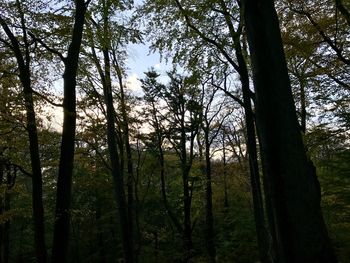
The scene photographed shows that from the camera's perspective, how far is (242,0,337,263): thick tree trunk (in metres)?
2.90

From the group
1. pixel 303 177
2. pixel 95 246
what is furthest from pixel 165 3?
pixel 95 246

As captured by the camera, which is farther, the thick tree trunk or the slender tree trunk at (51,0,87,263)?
the slender tree trunk at (51,0,87,263)

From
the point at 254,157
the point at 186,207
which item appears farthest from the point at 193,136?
the point at 254,157

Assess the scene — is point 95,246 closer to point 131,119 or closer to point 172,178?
point 172,178

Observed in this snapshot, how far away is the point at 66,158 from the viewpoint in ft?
24.2

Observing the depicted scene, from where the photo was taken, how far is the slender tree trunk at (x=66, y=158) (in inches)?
277

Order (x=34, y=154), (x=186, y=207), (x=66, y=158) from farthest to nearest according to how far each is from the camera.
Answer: (x=186, y=207) < (x=34, y=154) < (x=66, y=158)

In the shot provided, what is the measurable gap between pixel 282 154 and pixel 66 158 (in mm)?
5329

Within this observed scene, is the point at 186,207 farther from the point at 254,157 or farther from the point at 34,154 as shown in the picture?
the point at 34,154

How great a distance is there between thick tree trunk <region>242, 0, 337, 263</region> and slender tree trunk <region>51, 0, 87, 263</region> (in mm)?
5061

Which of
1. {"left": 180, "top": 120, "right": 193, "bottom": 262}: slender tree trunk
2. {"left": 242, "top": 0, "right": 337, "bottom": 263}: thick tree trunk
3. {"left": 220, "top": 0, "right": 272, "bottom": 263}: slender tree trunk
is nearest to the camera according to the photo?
{"left": 242, "top": 0, "right": 337, "bottom": 263}: thick tree trunk

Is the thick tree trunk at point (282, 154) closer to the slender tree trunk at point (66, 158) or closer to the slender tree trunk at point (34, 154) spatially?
the slender tree trunk at point (66, 158)

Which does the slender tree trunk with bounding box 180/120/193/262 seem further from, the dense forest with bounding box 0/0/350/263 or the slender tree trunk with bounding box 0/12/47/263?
the slender tree trunk with bounding box 0/12/47/263

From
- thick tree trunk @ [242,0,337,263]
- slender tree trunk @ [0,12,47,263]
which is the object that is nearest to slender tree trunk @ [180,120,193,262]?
slender tree trunk @ [0,12,47,263]
